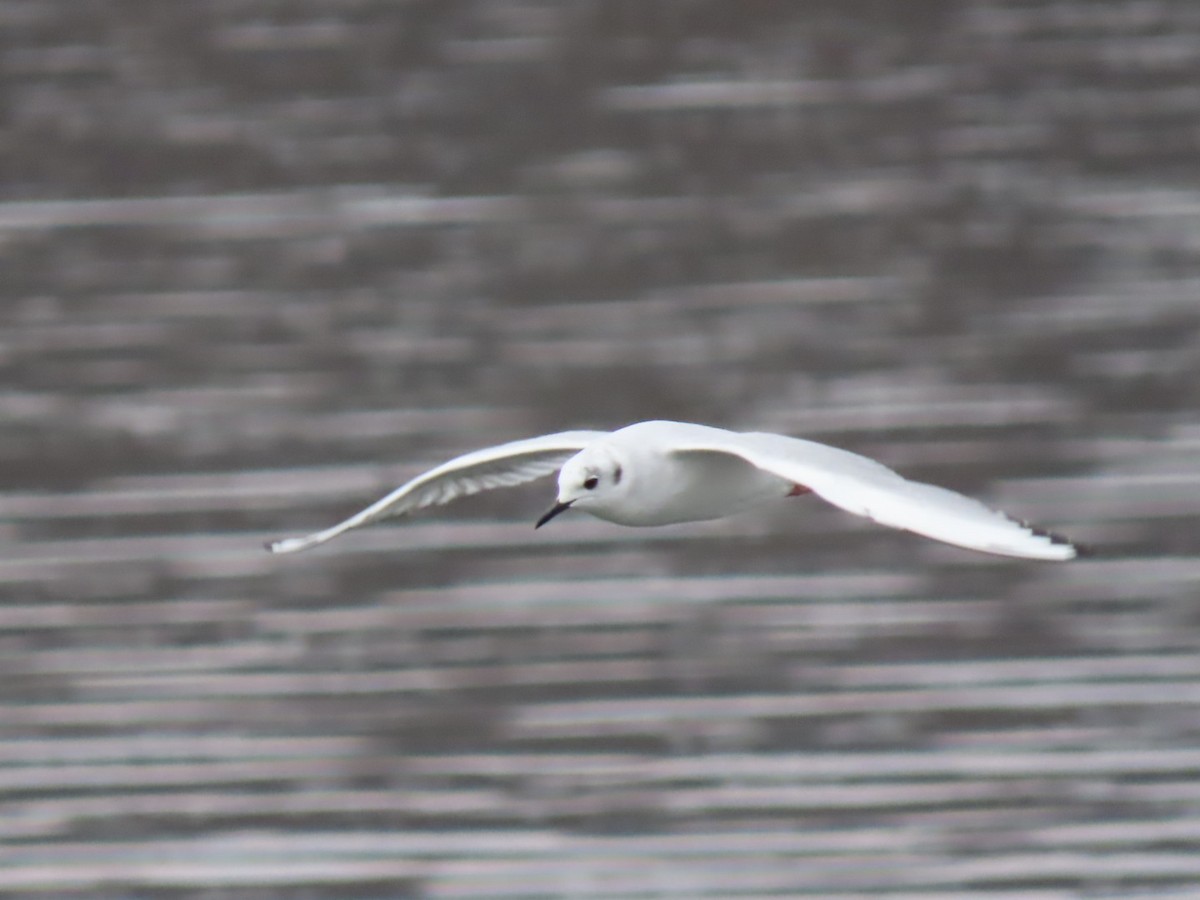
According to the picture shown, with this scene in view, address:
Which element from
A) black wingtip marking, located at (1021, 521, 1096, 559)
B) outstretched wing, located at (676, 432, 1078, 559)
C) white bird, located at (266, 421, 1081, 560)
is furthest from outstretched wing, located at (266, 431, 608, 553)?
black wingtip marking, located at (1021, 521, 1096, 559)

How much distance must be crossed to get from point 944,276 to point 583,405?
3.19 feet

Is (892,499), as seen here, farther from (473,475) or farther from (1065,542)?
(473,475)

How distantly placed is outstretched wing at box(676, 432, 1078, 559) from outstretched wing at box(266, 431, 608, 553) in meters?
0.44

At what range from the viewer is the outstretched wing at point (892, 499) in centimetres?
295

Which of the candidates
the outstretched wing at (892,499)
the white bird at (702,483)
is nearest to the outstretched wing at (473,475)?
the white bird at (702,483)

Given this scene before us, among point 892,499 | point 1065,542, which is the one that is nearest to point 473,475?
point 892,499

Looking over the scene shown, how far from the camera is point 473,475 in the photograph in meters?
4.17

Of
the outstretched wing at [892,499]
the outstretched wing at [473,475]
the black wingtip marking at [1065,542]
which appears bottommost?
the black wingtip marking at [1065,542]

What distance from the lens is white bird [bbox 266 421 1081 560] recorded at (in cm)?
303

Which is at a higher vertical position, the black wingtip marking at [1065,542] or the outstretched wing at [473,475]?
the outstretched wing at [473,475]

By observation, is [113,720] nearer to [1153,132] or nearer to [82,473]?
[82,473]

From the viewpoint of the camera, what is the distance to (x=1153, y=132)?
5.98m

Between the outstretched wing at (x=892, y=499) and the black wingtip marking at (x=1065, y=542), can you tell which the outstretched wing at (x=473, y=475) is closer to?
the outstretched wing at (x=892, y=499)

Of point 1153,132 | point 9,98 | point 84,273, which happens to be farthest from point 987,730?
point 9,98
